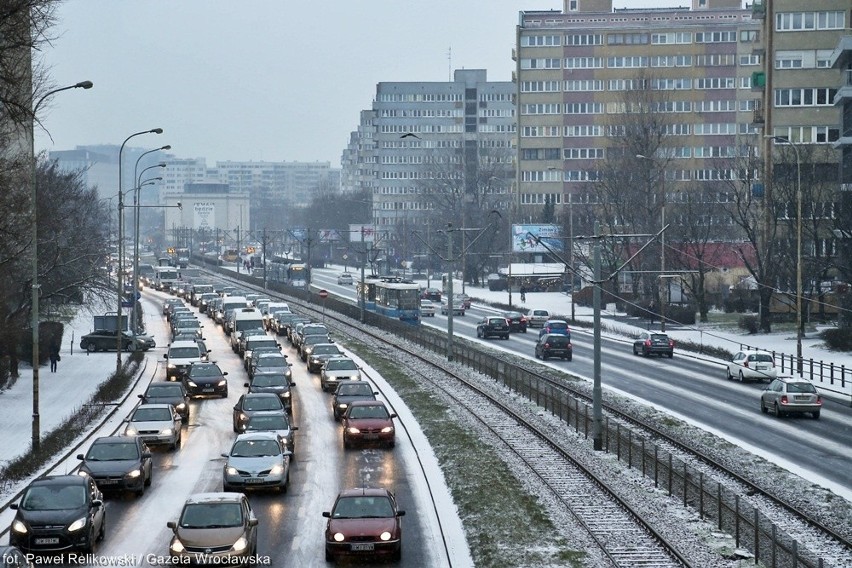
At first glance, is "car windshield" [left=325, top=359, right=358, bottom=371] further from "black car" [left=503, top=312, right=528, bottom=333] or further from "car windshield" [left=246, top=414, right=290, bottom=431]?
"black car" [left=503, top=312, right=528, bottom=333]

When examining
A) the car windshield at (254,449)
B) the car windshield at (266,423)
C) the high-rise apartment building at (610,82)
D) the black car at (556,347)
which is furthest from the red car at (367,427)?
the high-rise apartment building at (610,82)

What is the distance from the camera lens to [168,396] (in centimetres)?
4197

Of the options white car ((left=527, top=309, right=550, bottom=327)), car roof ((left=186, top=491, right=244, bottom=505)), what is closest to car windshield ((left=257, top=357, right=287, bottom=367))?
car roof ((left=186, top=491, right=244, bottom=505))

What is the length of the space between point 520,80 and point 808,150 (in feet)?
282

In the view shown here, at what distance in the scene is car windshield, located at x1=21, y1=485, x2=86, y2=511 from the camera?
22.6 m

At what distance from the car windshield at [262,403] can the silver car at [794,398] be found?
17202 mm

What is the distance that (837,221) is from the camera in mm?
69688

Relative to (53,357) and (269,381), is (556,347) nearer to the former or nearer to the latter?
(269,381)

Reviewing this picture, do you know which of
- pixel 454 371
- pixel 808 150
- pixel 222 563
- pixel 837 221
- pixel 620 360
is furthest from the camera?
pixel 808 150

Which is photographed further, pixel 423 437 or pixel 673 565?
pixel 423 437

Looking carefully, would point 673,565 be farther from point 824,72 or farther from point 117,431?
point 824,72

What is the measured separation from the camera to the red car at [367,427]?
118 ft

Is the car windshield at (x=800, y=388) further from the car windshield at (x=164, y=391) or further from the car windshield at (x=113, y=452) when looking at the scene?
the car windshield at (x=113, y=452)

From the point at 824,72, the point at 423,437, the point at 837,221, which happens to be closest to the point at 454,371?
the point at 423,437
